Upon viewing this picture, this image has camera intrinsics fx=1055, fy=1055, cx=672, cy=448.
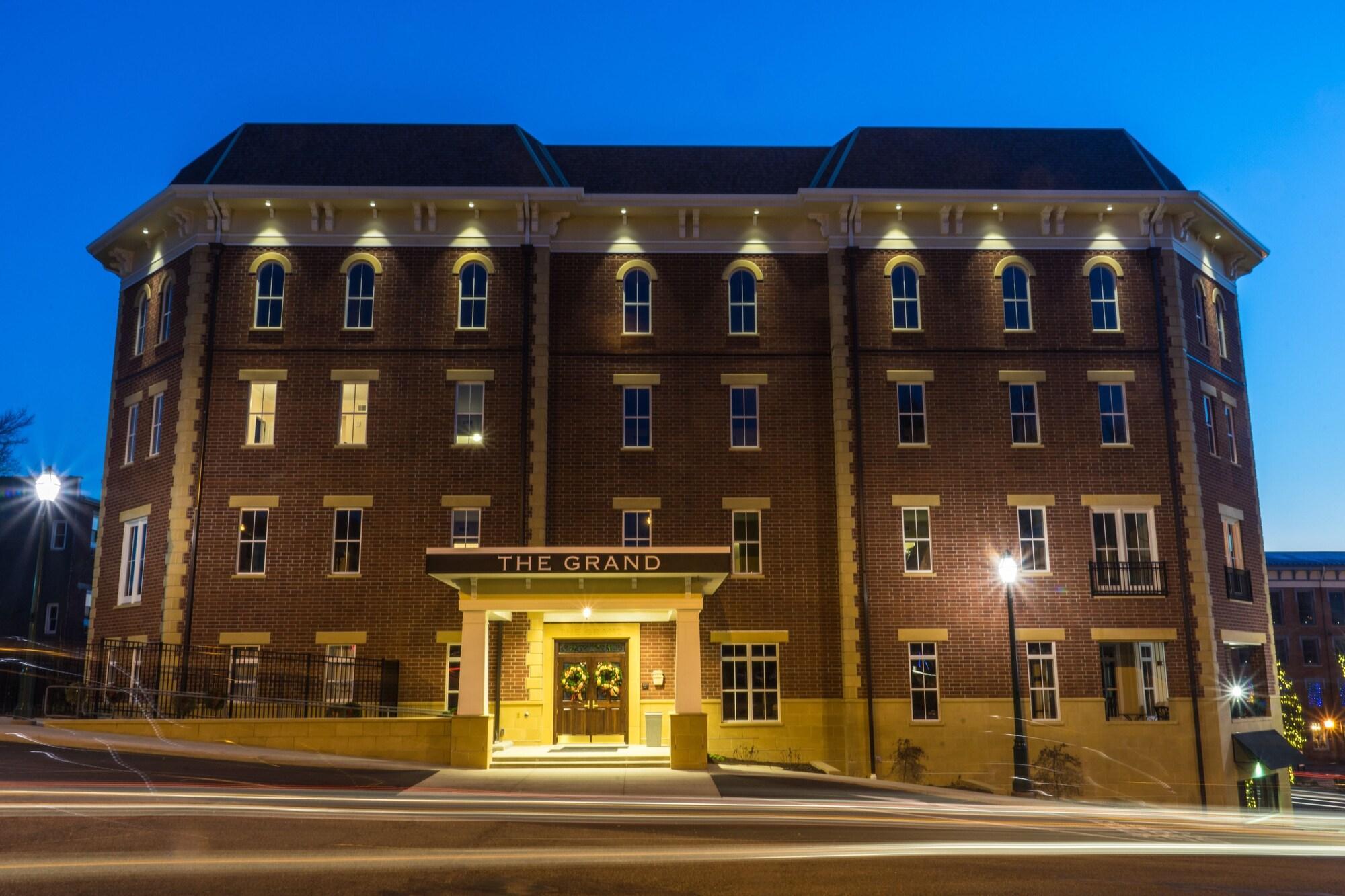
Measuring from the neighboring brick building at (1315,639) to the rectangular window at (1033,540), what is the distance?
44388 mm

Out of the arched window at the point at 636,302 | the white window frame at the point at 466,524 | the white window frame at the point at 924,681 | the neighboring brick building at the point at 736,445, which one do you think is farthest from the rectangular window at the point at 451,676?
the white window frame at the point at 924,681

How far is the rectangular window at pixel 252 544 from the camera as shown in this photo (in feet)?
85.0

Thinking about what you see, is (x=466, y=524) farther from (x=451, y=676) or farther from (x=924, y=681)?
(x=924, y=681)

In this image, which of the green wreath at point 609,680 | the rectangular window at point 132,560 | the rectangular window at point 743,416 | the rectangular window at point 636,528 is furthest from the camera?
the rectangular window at point 743,416

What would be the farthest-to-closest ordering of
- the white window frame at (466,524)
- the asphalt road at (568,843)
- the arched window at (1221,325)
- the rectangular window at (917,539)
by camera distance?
1. the arched window at (1221,325)
2. the rectangular window at (917,539)
3. the white window frame at (466,524)
4. the asphalt road at (568,843)

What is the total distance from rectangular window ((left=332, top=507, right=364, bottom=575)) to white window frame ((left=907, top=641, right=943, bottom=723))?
1374 centimetres

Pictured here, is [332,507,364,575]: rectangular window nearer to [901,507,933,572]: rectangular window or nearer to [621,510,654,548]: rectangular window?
[621,510,654,548]: rectangular window

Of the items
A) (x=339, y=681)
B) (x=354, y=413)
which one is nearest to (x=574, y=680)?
(x=339, y=681)

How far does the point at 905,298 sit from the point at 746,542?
7.73 metres

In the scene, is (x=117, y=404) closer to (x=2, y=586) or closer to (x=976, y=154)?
(x=976, y=154)

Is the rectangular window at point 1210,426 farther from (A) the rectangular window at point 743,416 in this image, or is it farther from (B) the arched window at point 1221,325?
(A) the rectangular window at point 743,416

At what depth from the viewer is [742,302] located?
91.5 ft

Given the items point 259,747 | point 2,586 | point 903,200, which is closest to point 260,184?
point 259,747

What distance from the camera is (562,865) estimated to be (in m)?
10.9
